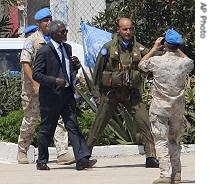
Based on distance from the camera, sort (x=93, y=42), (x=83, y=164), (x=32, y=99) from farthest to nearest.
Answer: (x=93, y=42) → (x=32, y=99) → (x=83, y=164)

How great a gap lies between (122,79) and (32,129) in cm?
160

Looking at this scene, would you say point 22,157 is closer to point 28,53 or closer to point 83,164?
point 83,164

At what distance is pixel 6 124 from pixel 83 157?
262 centimetres

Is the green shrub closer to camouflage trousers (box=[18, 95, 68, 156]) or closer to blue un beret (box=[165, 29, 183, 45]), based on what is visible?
camouflage trousers (box=[18, 95, 68, 156])

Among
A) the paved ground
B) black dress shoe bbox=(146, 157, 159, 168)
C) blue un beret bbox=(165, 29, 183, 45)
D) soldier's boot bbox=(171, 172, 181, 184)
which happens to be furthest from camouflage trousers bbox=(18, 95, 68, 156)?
blue un beret bbox=(165, 29, 183, 45)

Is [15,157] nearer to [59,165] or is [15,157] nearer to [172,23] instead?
[59,165]

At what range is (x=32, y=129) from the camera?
11.9 meters

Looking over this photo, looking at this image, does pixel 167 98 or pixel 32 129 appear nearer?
pixel 167 98

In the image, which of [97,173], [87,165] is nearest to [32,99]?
[87,165]

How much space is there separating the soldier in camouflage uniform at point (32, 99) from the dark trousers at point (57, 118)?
1.93ft

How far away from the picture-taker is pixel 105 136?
13.2 m

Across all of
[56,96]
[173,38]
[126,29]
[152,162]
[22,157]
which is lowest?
[22,157]
